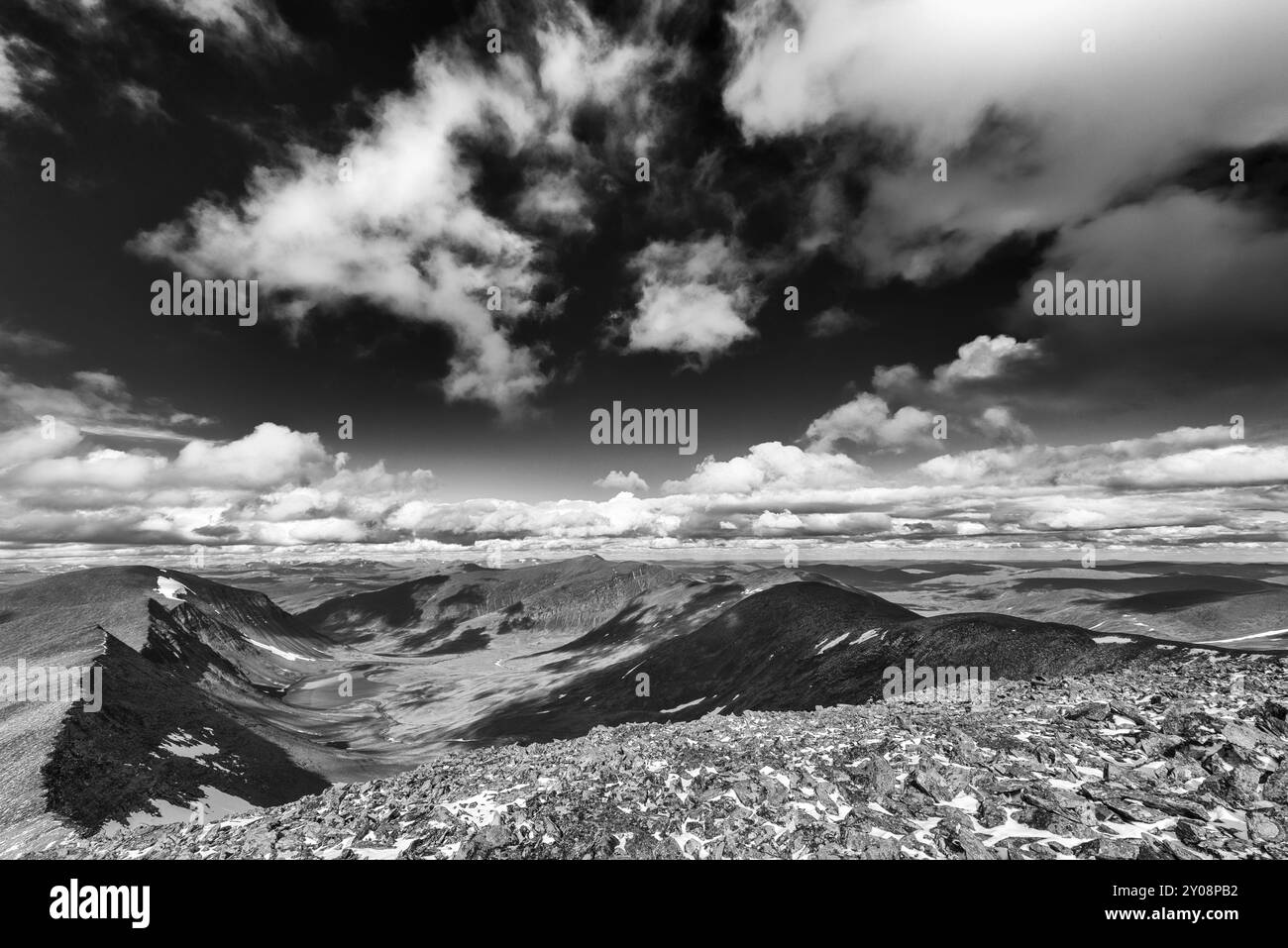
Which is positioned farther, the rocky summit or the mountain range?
the mountain range

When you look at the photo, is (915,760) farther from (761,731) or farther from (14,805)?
(14,805)

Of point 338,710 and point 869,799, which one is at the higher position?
point 869,799

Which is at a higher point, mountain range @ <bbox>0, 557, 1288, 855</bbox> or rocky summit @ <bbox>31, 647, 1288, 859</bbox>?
rocky summit @ <bbox>31, 647, 1288, 859</bbox>

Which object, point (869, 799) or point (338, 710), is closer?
point (869, 799)

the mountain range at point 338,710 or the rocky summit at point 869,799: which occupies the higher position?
the rocky summit at point 869,799

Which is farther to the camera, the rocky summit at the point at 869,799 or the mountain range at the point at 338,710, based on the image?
the mountain range at the point at 338,710
